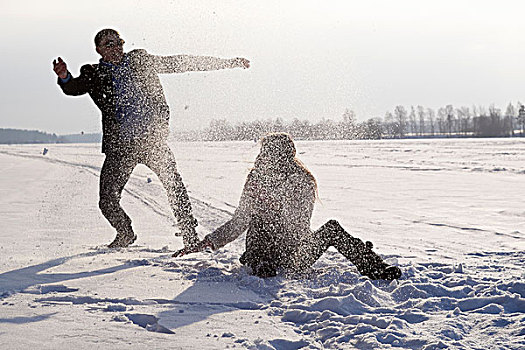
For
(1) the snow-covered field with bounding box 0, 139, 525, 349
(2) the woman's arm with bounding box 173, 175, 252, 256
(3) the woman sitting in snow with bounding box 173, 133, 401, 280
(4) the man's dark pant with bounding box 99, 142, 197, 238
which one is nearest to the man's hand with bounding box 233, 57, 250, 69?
(4) the man's dark pant with bounding box 99, 142, 197, 238

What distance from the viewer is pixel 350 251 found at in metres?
3.67

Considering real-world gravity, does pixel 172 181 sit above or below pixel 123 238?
above

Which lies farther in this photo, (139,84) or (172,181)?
(172,181)

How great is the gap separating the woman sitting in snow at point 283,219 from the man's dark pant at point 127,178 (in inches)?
38.8

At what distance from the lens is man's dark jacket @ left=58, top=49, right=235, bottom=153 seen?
440 cm

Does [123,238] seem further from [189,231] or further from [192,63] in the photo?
[192,63]

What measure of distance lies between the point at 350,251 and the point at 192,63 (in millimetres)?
2021

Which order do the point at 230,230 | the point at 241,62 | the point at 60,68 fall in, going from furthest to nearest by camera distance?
the point at 241,62
the point at 60,68
the point at 230,230

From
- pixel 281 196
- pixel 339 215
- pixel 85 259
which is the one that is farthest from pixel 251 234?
pixel 339 215

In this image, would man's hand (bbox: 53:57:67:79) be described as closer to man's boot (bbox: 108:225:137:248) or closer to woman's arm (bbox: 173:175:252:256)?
man's boot (bbox: 108:225:137:248)

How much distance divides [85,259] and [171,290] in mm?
1098

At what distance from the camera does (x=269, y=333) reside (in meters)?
2.67

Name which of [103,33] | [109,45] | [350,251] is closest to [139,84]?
[109,45]

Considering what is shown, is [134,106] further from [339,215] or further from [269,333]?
[339,215]
